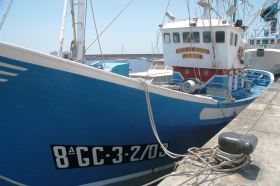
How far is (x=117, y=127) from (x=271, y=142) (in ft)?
8.89

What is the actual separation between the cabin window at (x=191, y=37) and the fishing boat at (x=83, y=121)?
2.56 m

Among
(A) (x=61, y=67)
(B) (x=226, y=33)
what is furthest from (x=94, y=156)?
(B) (x=226, y=33)

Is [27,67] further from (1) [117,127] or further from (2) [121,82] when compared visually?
(1) [117,127]

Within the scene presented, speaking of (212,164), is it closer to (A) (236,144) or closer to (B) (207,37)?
(A) (236,144)

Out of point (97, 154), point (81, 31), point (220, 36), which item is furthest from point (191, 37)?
point (97, 154)

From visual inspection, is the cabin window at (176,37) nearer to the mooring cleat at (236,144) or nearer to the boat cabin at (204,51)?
the boat cabin at (204,51)

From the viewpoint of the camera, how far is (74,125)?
4547mm

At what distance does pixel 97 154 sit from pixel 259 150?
2743mm

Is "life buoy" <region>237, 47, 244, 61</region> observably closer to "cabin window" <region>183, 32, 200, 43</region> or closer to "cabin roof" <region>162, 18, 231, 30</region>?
"cabin roof" <region>162, 18, 231, 30</region>

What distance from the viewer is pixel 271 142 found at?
16.2 feet

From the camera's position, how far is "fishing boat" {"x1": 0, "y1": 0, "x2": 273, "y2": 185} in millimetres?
3979

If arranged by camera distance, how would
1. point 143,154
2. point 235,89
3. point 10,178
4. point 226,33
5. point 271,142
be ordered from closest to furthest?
point 10,178, point 271,142, point 143,154, point 226,33, point 235,89

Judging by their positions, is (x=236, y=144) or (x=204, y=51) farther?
(x=204, y=51)

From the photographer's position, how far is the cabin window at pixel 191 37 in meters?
8.66
